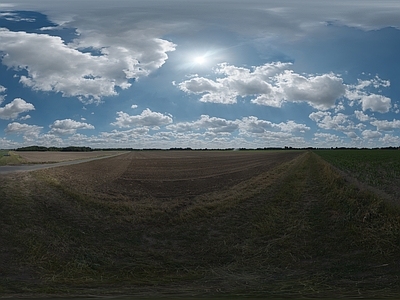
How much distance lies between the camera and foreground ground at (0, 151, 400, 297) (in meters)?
5.24

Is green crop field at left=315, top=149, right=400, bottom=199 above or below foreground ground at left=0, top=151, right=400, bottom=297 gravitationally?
above

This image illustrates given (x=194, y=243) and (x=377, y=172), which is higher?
(x=377, y=172)

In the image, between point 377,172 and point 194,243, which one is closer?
point 194,243

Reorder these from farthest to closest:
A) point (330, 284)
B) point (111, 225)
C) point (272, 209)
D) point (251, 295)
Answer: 1. point (272, 209)
2. point (111, 225)
3. point (330, 284)
4. point (251, 295)

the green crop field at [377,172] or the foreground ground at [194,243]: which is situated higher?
the green crop field at [377,172]

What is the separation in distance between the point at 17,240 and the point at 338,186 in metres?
10.9

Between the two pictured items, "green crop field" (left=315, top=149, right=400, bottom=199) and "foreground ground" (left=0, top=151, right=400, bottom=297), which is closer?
"foreground ground" (left=0, top=151, right=400, bottom=297)

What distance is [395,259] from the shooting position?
20.6 ft

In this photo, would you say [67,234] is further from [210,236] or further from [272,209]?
[272,209]

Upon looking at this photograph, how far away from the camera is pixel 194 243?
24.3ft

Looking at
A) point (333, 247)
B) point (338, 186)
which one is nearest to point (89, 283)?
point (333, 247)

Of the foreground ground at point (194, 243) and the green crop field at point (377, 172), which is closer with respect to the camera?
the foreground ground at point (194, 243)

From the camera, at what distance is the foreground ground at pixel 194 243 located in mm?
5242

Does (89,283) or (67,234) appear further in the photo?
(67,234)
